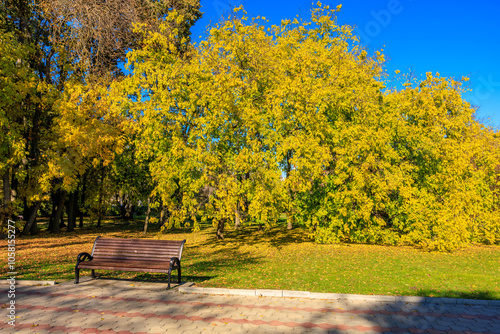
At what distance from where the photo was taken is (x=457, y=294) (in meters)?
6.92

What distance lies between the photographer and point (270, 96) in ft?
45.4

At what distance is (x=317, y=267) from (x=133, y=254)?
5.42 metres

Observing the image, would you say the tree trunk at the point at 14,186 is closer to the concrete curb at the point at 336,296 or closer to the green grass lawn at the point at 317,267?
the green grass lawn at the point at 317,267

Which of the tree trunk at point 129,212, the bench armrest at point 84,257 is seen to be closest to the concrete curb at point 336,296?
the bench armrest at point 84,257

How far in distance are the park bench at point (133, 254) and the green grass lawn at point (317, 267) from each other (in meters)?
0.97

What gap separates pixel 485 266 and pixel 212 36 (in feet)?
44.5

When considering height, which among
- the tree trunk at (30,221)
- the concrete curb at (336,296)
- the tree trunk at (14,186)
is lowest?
the concrete curb at (336,296)

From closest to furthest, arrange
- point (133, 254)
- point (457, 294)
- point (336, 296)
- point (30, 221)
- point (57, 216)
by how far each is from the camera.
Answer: point (336, 296) → point (457, 294) → point (133, 254) → point (30, 221) → point (57, 216)

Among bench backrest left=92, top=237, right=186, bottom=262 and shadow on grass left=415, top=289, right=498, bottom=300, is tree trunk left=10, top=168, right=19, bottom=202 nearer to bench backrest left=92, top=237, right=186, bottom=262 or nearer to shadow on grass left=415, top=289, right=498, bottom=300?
bench backrest left=92, top=237, right=186, bottom=262

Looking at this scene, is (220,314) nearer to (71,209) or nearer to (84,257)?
(84,257)

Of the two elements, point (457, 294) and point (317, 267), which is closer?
point (457, 294)

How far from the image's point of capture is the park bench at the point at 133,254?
7172 millimetres

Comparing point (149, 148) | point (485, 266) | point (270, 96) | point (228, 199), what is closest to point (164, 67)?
point (149, 148)

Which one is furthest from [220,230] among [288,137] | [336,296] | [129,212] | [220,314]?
[129,212]
